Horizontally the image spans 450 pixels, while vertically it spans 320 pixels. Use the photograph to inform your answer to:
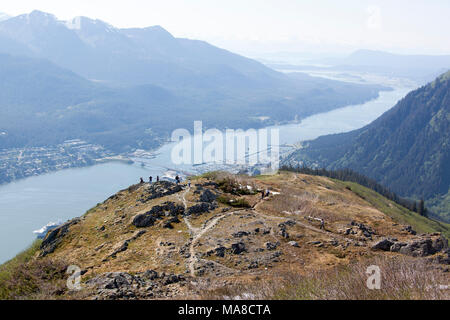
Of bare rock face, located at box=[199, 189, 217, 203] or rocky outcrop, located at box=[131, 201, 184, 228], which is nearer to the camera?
rocky outcrop, located at box=[131, 201, 184, 228]

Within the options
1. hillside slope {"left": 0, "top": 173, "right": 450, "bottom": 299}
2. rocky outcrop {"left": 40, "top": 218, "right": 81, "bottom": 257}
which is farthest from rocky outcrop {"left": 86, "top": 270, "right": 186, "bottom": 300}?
rocky outcrop {"left": 40, "top": 218, "right": 81, "bottom": 257}

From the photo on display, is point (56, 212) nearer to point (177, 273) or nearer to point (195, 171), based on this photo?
point (195, 171)

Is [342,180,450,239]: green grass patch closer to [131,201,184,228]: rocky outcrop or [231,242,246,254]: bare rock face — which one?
[131,201,184,228]: rocky outcrop

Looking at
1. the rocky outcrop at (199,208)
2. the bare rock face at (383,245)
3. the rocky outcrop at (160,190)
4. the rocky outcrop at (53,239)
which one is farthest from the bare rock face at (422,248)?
the rocky outcrop at (53,239)

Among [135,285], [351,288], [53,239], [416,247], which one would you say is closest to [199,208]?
[53,239]

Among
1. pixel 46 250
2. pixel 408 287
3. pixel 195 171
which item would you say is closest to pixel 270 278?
pixel 408 287

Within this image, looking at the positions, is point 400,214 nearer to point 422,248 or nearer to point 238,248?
point 422,248
